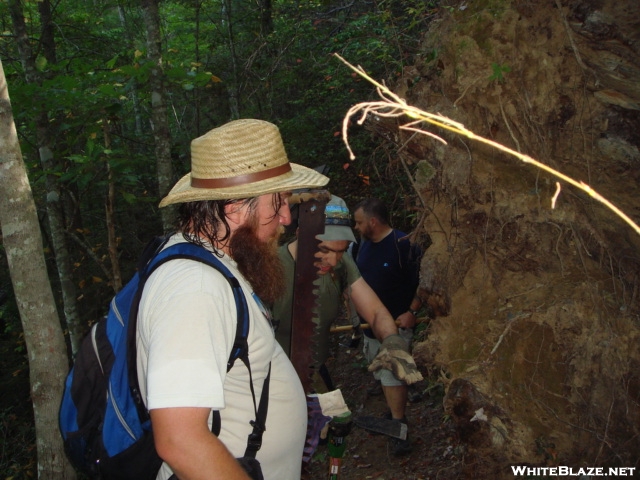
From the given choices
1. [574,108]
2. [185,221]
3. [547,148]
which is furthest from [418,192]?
[185,221]

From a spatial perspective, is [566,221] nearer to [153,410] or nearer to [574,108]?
[574,108]

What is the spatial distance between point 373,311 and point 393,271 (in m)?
2.16

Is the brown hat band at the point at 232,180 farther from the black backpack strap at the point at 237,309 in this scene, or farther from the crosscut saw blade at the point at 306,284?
the crosscut saw blade at the point at 306,284

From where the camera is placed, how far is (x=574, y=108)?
3516mm

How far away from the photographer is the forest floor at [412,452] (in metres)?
5.00

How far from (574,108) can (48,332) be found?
173 inches

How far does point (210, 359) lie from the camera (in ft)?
5.48

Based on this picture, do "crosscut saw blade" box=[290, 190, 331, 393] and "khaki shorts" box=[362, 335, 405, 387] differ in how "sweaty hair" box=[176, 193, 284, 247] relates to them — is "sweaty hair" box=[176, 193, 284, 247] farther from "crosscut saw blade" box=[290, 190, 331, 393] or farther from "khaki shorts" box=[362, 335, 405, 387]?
"khaki shorts" box=[362, 335, 405, 387]

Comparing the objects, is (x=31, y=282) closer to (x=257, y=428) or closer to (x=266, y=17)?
(x=257, y=428)

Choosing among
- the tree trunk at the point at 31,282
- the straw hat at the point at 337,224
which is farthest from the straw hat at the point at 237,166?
the tree trunk at the point at 31,282

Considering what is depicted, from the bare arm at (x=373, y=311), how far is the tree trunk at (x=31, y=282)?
2.59 metres

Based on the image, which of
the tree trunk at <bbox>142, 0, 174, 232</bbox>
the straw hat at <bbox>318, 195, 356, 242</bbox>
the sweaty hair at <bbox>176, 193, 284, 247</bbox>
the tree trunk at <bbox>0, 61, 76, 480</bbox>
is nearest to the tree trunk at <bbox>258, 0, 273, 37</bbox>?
the tree trunk at <bbox>142, 0, 174, 232</bbox>

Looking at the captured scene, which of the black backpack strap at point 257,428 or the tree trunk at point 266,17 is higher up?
the tree trunk at point 266,17

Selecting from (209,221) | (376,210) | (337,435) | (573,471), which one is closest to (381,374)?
(376,210)
